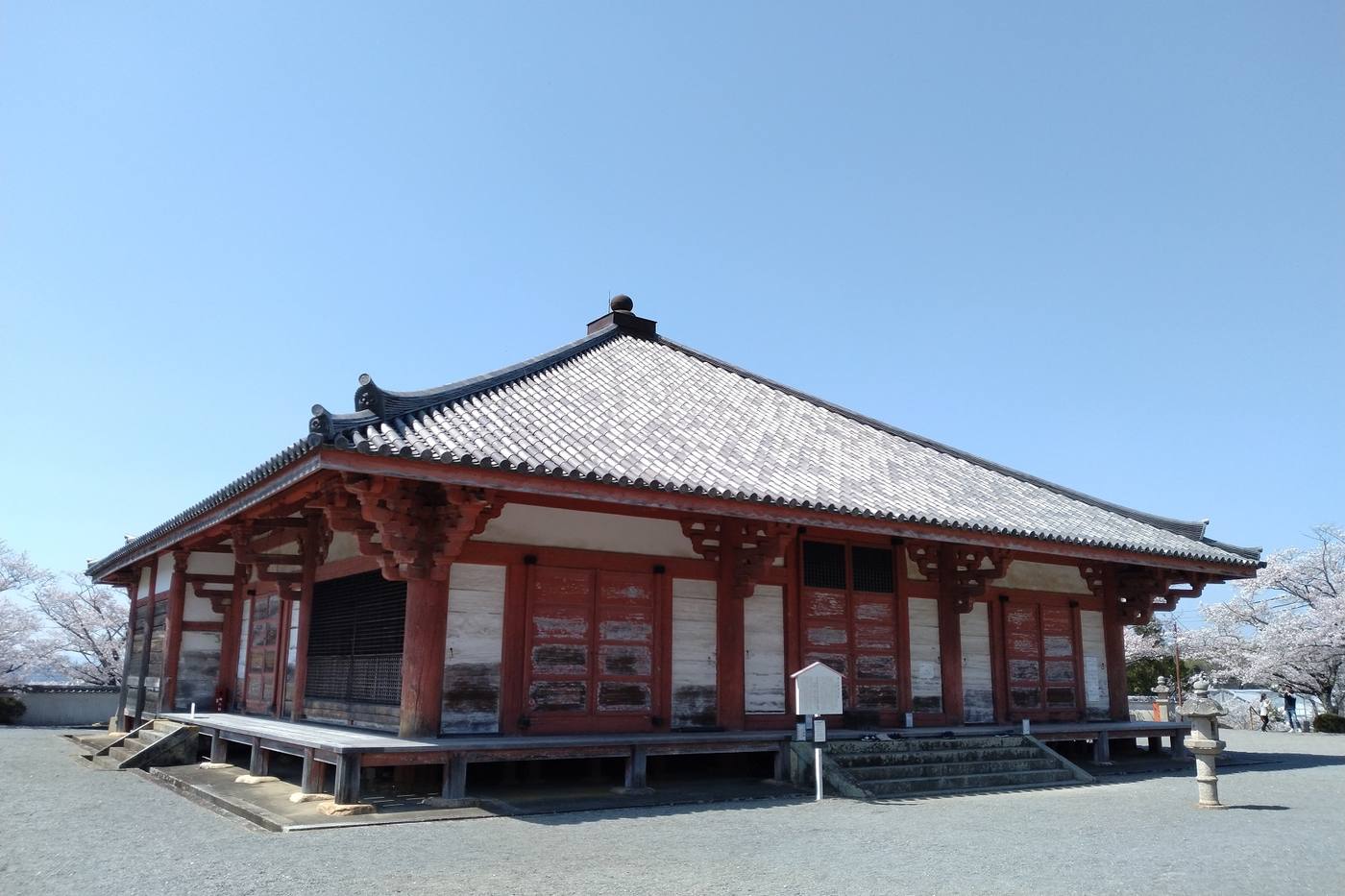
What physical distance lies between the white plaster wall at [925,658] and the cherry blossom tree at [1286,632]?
2074 cm

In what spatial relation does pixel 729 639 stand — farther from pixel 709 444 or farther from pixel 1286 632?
pixel 1286 632

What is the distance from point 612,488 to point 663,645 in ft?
9.91

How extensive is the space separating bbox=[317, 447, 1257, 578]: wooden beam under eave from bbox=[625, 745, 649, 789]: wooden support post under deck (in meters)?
2.79

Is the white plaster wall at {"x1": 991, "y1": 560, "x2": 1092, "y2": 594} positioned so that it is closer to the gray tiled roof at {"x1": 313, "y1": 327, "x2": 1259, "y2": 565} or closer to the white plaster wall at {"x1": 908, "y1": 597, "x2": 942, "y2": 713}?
the gray tiled roof at {"x1": 313, "y1": 327, "x2": 1259, "y2": 565}

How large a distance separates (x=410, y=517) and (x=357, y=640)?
3564 millimetres

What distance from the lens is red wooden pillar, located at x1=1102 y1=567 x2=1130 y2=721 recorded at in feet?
57.3

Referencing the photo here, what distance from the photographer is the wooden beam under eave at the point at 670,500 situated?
935cm

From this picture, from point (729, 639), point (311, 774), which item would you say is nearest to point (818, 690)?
point (729, 639)

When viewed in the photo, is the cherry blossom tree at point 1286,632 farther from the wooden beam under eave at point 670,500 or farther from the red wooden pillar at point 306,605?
the red wooden pillar at point 306,605

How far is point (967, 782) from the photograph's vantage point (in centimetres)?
1242

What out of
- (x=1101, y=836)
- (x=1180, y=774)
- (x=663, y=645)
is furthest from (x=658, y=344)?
(x=1101, y=836)

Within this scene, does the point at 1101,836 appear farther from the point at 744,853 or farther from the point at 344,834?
the point at 344,834

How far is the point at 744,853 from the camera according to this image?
26.0 ft

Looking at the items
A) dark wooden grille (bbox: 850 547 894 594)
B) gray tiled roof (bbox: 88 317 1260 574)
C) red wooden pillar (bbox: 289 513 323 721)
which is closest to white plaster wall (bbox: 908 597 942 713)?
dark wooden grille (bbox: 850 547 894 594)
